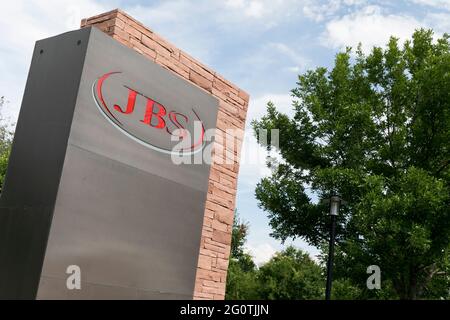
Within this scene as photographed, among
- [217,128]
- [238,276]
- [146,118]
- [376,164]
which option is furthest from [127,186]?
[238,276]

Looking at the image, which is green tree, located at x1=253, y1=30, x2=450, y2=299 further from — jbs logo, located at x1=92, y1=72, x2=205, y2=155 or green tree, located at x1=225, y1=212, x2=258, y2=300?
green tree, located at x1=225, y1=212, x2=258, y2=300

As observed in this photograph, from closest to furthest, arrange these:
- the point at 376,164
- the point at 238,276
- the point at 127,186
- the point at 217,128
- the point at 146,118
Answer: the point at 127,186 → the point at 146,118 → the point at 217,128 → the point at 376,164 → the point at 238,276

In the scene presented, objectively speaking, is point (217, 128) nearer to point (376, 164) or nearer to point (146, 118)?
point (146, 118)

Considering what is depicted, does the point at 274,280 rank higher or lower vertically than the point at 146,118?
lower

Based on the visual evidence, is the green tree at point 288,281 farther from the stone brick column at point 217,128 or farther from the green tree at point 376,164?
the stone brick column at point 217,128

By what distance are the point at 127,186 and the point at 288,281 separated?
28603 millimetres

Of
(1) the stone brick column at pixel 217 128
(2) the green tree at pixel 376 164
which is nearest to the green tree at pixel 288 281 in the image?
(2) the green tree at pixel 376 164

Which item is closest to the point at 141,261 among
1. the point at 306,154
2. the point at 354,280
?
the point at 354,280

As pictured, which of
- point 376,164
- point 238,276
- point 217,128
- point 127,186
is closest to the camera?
point 127,186

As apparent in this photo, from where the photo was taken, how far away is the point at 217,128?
764 cm

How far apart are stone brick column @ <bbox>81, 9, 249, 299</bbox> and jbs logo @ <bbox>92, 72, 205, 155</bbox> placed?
64 centimetres

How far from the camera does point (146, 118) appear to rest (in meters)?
6.35

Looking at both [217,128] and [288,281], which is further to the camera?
[288,281]

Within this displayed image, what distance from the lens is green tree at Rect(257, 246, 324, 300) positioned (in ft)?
105
